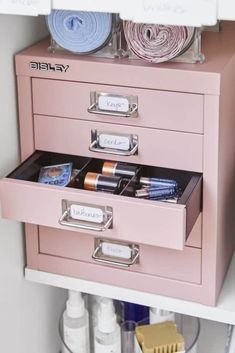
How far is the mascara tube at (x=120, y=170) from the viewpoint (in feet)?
2.74

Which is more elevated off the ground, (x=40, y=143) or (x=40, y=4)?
(x=40, y=4)

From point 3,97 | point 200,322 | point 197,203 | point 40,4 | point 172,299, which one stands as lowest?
point 200,322

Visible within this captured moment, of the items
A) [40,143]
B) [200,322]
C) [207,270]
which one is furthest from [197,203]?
[200,322]

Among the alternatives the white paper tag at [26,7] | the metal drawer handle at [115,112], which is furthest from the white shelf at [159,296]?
the white paper tag at [26,7]

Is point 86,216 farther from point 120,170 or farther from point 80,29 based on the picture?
point 80,29

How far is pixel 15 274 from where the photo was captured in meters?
0.93

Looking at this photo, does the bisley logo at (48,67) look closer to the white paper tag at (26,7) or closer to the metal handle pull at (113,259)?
the white paper tag at (26,7)

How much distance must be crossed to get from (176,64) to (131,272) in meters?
0.26

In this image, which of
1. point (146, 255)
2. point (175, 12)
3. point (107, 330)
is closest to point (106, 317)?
point (107, 330)

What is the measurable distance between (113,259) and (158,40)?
273 mm

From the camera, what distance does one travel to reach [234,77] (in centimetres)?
82

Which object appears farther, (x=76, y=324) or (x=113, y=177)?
(x=76, y=324)

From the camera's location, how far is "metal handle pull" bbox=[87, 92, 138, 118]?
80 cm

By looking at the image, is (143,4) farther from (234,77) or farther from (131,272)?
(131,272)
